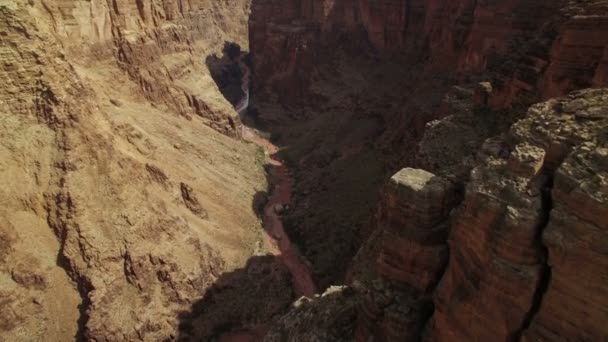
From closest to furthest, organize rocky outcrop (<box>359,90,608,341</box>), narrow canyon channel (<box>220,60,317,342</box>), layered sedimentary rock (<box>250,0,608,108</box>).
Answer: rocky outcrop (<box>359,90,608,341</box>) < layered sedimentary rock (<box>250,0,608,108</box>) < narrow canyon channel (<box>220,60,317,342</box>)

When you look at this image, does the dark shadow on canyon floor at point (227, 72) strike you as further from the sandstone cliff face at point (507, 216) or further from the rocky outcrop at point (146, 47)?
the sandstone cliff face at point (507, 216)

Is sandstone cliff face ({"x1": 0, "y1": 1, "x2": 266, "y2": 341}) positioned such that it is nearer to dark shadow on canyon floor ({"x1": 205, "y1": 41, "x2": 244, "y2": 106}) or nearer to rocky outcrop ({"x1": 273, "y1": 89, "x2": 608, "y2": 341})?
rocky outcrop ({"x1": 273, "y1": 89, "x2": 608, "y2": 341})

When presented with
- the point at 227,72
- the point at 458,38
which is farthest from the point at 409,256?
the point at 227,72

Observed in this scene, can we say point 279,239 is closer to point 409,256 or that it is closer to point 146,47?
point 146,47

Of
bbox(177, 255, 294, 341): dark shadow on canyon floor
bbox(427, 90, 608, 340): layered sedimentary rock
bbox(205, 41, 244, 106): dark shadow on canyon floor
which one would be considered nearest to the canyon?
bbox(427, 90, 608, 340): layered sedimentary rock

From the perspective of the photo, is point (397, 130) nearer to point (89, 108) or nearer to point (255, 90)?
point (89, 108)

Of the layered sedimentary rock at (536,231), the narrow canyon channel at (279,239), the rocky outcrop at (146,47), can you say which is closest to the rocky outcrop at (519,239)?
the layered sedimentary rock at (536,231)
